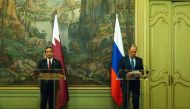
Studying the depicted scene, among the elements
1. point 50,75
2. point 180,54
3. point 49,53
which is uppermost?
point 49,53

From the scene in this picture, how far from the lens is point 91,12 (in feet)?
30.0

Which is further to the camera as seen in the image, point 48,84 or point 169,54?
point 169,54

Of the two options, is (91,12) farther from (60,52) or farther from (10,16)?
(10,16)

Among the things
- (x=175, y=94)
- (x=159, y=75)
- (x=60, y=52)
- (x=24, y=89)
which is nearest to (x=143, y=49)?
(x=159, y=75)

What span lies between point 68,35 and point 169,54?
2.48 metres

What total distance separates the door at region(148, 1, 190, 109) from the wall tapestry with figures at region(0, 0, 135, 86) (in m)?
0.67

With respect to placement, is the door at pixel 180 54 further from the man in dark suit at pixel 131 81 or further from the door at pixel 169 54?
the man in dark suit at pixel 131 81

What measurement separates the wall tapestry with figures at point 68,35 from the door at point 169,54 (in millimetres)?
673

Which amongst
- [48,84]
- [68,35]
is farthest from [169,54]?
[48,84]

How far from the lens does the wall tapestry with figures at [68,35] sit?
8.98 metres

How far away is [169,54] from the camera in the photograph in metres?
9.31

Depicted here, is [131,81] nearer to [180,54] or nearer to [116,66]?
[116,66]

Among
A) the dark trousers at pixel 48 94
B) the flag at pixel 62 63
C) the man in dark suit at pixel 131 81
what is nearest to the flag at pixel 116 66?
the man in dark suit at pixel 131 81

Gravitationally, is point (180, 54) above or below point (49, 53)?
below
